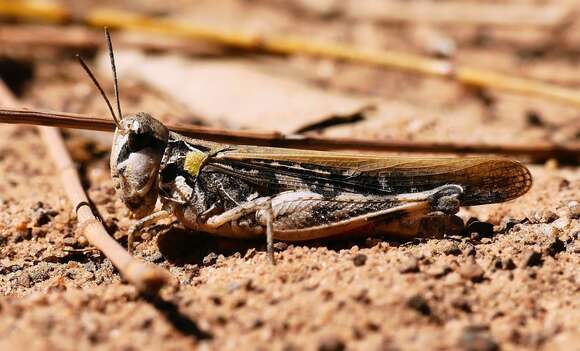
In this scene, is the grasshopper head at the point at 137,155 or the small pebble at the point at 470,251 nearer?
the small pebble at the point at 470,251

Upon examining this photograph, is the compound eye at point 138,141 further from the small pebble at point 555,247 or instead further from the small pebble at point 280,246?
the small pebble at point 555,247

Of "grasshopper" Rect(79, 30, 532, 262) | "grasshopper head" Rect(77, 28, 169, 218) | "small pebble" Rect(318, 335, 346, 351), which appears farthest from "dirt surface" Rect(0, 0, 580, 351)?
"grasshopper head" Rect(77, 28, 169, 218)

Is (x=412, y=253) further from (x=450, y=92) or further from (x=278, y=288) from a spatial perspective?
A: (x=450, y=92)

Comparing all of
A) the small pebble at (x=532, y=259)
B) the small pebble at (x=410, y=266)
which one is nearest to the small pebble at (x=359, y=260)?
the small pebble at (x=410, y=266)

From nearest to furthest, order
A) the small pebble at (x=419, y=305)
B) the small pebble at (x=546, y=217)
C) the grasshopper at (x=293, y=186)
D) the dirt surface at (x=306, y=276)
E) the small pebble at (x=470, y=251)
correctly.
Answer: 1. the dirt surface at (x=306, y=276)
2. the small pebble at (x=419, y=305)
3. the small pebble at (x=470, y=251)
4. the grasshopper at (x=293, y=186)
5. the small pebble at (x=546, y=217)

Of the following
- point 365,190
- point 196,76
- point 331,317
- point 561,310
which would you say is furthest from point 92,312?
point 196,76

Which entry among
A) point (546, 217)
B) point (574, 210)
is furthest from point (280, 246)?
point (574, 210)

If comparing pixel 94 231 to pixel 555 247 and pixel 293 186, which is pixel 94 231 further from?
pixel 555 247
